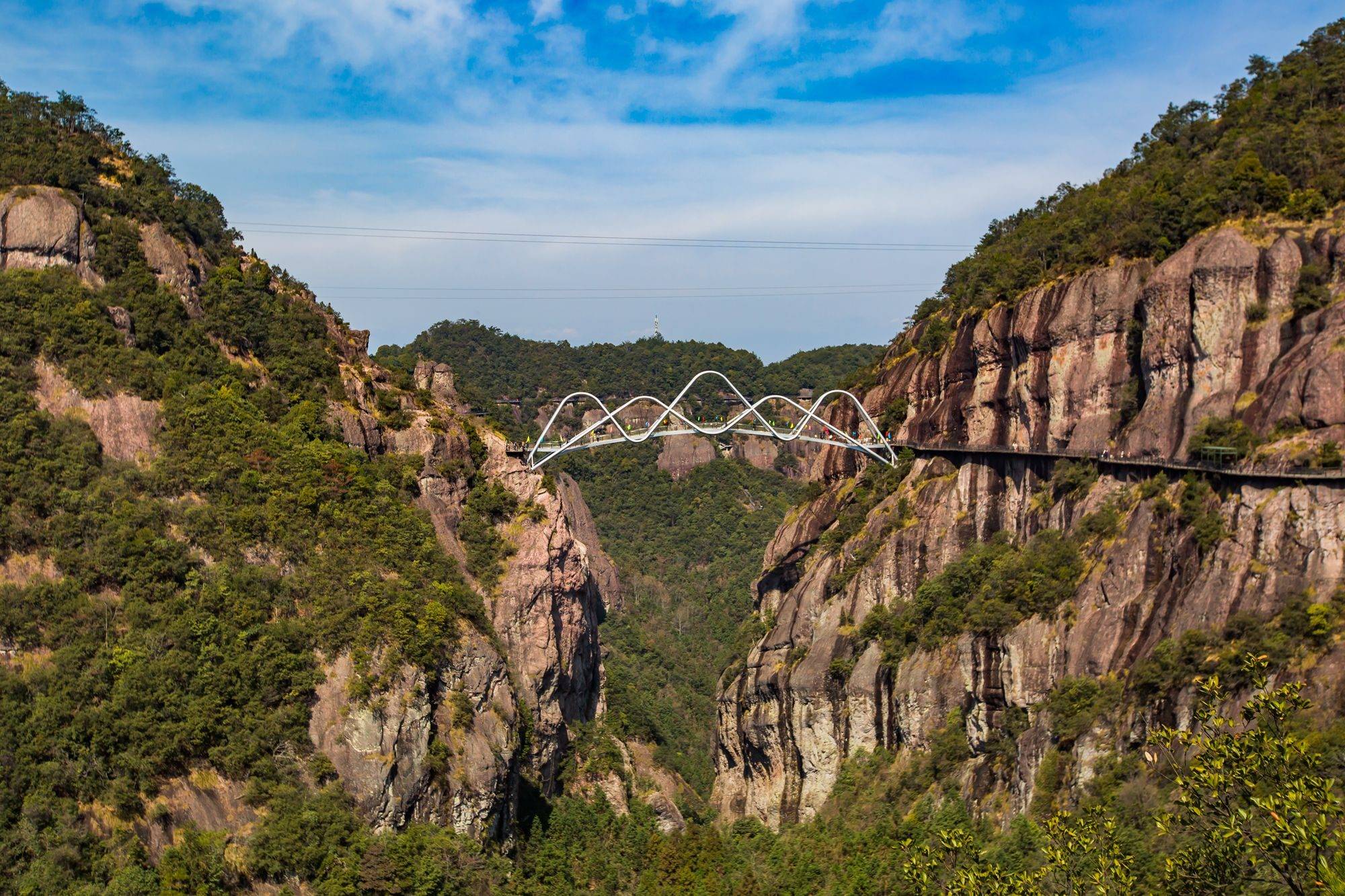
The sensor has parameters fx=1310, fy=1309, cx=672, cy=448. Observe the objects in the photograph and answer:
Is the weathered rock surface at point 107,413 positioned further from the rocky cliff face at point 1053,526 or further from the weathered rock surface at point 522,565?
the rocky cliff face at point 1053,526

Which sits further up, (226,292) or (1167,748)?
(226,292)

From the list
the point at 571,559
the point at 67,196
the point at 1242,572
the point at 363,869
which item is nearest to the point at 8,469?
the point at 67,196

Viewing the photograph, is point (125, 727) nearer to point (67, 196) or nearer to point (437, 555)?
point (437, 555)

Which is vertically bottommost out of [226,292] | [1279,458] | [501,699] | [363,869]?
[363,869]

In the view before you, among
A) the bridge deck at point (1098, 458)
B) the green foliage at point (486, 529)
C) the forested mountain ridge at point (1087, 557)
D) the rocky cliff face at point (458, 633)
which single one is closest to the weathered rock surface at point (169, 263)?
the rocky cliff face at point (458, 633)

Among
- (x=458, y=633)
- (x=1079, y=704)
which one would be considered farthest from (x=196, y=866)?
(x=1079, y=704)
